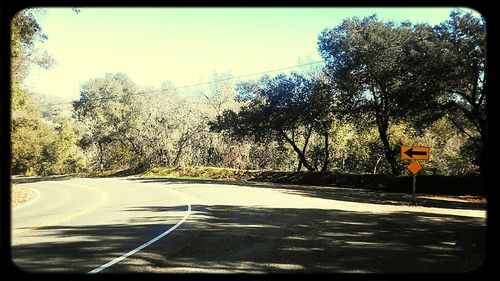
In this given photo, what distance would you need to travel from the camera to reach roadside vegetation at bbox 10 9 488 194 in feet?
84.4

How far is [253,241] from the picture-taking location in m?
9.62

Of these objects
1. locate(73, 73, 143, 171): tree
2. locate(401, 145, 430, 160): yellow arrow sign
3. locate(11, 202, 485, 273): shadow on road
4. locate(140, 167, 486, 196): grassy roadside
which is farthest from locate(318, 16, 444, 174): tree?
locate(73, 73, 143, 171): tree

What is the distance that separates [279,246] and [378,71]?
24.2 metres

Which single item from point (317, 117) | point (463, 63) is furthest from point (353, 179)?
point (463, 63)

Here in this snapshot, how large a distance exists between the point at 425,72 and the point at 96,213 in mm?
20979

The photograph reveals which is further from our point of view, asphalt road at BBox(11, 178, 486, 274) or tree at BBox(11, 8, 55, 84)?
tree at BBox(11, 8, 55, 84)

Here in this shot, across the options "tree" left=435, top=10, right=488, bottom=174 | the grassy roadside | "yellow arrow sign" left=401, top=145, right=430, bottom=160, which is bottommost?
the grassy roadside

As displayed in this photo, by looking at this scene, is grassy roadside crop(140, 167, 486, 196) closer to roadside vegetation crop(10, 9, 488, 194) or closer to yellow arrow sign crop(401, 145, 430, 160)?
roadside vegetation crop(10, 9, 488, 194)

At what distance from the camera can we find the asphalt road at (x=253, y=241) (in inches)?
269

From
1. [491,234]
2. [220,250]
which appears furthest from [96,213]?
[491,234]

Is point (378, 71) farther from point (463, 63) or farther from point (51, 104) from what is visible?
point (51, 104)

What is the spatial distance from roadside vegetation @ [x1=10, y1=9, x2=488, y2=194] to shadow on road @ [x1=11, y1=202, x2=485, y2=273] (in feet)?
7.52
